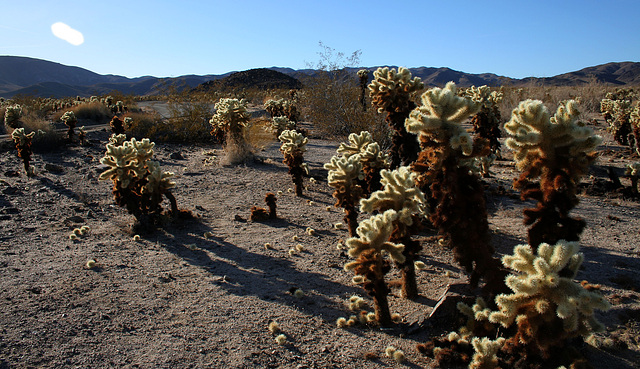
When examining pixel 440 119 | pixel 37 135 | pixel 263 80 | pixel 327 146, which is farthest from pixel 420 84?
pixel 263 80

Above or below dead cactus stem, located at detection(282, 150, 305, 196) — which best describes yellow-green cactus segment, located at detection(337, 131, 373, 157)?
above

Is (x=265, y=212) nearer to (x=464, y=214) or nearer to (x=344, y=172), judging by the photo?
(x=344, y=172)

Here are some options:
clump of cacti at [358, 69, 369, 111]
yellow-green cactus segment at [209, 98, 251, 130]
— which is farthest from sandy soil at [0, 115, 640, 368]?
clump of cacti at [358, 69, 369, 111]

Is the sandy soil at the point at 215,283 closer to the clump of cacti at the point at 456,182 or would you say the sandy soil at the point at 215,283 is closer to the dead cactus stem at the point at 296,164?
the dead cactus stem at the point at 296,164

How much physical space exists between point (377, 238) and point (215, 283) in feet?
7.61

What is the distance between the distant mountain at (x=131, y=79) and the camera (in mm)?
62500

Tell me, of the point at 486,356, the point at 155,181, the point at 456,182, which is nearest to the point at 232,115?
the point at 155,181

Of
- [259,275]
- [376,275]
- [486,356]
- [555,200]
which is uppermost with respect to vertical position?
[555,200]

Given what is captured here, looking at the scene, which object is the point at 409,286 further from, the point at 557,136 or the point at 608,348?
the point at 557,136

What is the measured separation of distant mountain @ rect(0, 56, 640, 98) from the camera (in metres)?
62.5

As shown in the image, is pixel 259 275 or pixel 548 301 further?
pixel 259 275

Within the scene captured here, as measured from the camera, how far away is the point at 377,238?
12.0 ft

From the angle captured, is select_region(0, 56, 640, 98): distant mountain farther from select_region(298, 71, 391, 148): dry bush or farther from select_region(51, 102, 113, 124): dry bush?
select_region(298, 71, 391, 148): dry bush

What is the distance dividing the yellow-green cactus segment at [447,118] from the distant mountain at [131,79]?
51655mm
